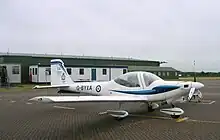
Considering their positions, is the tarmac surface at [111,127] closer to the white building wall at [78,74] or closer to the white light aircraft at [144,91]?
the white light aircraft at [144,91]

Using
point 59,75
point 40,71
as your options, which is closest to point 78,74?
point 40,71

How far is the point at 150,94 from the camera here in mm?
10195

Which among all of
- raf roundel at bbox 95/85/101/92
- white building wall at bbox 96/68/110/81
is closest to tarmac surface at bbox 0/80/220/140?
raf roundel at bbox 95/85/101/92

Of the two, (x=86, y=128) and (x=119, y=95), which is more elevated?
(x=119, y=95)

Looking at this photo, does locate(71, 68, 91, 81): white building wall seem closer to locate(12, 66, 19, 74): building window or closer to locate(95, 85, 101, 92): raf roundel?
locate(12, 66, 19, 74): building window

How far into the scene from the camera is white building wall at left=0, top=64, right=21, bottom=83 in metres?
41.9

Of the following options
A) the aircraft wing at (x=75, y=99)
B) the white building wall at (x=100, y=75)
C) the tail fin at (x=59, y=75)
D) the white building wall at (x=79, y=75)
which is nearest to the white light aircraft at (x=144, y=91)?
the aircraft wing at (x=75, y=99)

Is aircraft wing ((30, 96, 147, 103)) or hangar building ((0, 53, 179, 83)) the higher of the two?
hangar building ((0, 53, 179, 83))

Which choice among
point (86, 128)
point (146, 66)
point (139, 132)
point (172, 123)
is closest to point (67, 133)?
point (86, 128)

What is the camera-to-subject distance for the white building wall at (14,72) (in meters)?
41.9

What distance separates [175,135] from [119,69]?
123 feet

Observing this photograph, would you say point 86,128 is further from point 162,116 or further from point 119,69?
point 119,69

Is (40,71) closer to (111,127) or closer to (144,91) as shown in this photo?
(144,91)

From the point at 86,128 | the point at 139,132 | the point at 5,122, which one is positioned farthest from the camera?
the point at 5,122
